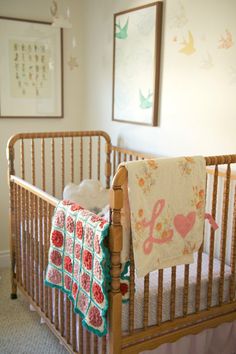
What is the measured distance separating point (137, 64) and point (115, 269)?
167 cm

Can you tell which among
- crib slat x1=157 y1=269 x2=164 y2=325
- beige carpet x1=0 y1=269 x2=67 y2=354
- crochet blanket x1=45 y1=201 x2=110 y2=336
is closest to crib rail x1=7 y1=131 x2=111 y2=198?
beige carpet x1=0 y1=269 x2=67 y2=354

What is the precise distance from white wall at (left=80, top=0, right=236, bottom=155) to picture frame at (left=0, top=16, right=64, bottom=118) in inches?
21.5

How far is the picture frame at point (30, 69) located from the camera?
309 centimetres

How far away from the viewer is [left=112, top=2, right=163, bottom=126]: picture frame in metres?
2.54

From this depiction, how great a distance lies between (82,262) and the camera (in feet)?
5.13

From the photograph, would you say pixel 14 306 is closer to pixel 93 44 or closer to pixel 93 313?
pixel 93 313

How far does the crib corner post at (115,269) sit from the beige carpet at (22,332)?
2.65ft

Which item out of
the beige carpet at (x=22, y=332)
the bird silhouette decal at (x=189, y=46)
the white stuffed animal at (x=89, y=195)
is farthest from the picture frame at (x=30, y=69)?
the beige carpet at (x=22, y=332)

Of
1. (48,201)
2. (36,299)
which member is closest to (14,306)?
(36,299)

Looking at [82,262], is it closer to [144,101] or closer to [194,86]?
[194,86]

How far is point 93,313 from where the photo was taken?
4.99 ft

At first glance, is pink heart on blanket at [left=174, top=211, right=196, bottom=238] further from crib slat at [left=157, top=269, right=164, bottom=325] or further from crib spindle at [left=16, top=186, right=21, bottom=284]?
crib spindle at [left=16, top=186, right=21, bottom=284]

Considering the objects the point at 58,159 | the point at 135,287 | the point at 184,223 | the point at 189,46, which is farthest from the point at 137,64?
the point at 135,287

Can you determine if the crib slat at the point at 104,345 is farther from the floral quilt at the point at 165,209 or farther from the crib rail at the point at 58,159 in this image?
the crib rail at the point at 58,159
